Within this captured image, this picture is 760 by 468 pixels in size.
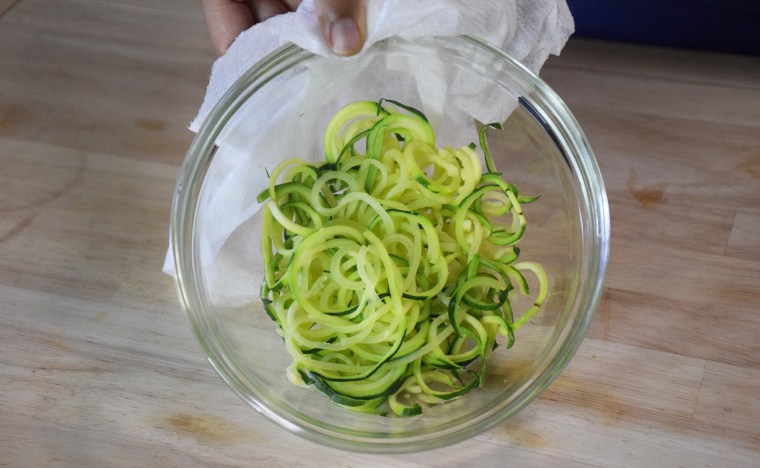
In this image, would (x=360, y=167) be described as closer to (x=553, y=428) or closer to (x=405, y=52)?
(x=405, y=52)

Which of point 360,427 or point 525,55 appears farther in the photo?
point 525,55

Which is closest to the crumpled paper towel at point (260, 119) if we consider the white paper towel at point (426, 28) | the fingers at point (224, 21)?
the white paper towel at point (426, 28)

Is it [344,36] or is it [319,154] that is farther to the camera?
[319,154]

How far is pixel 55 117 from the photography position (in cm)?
109

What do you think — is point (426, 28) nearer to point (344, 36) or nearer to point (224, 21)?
point (344, 36)

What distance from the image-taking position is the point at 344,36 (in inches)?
30.6

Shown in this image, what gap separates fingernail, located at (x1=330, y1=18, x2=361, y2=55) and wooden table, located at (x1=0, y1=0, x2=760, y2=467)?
0.99ft

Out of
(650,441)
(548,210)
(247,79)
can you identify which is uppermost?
(247,79)

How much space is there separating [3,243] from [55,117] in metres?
0.18

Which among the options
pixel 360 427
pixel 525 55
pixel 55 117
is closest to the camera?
pixel 360 427

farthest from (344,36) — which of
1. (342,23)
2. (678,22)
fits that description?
(678,22)

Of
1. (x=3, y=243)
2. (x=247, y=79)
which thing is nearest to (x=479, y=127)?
(x=247, y=79)

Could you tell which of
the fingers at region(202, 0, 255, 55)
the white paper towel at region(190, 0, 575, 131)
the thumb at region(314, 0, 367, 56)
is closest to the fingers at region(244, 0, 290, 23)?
the fingers at region(202, 0, 255, 55)

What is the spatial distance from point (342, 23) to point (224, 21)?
0.28 metres
